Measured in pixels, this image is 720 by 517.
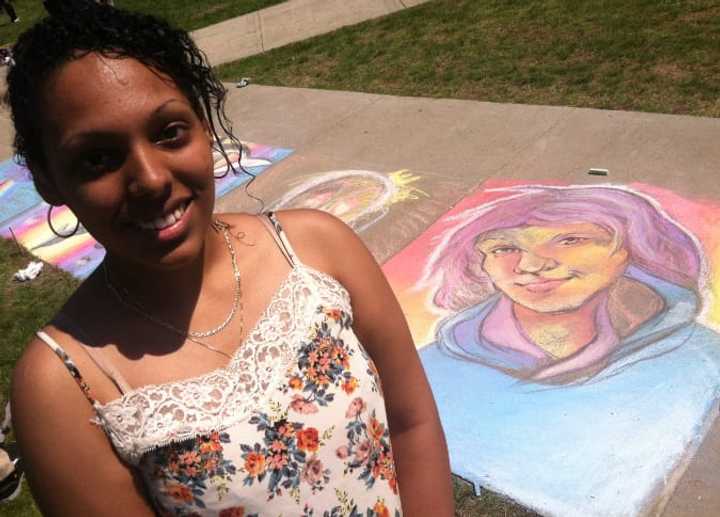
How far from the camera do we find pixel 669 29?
6461 mm

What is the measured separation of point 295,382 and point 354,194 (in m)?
3.74

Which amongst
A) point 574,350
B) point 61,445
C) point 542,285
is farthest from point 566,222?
point 61,445

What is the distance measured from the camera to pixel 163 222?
3.72 feet

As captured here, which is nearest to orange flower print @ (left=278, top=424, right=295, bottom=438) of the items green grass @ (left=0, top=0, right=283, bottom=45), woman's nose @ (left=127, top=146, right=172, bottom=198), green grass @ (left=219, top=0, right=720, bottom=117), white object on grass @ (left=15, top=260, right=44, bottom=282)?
woman's nose @ (left=127, top=146, right=172, bottom=198)

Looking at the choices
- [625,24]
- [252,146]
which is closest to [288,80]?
[252,146]

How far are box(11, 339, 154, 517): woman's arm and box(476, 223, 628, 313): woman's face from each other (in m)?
2.58

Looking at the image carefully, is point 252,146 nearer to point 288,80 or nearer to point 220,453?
point 288,80

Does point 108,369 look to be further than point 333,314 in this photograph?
No

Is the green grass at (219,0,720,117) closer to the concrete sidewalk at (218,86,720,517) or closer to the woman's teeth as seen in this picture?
the concrete sidewalk at (218,86,720,517)

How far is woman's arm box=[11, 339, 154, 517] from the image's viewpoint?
42.5 inches

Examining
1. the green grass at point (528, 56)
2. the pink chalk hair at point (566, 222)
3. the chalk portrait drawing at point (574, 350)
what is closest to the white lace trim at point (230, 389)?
the chalk portrait drawing at point (574, 350)

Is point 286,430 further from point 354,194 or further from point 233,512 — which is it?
point 354,194

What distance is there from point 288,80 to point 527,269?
15.1 feet

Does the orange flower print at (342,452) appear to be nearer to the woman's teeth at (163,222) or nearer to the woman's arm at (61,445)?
the woman's arm at (61,445)
